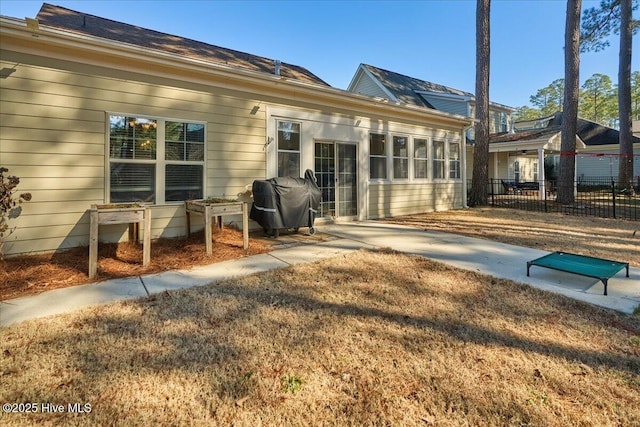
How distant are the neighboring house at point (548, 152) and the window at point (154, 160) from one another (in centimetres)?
1474

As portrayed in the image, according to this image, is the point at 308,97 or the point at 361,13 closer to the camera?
the point at 308,97

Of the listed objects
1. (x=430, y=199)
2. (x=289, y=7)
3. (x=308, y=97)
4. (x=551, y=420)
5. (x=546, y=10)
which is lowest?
(x=551, y=420)

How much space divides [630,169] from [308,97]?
18.8 meters

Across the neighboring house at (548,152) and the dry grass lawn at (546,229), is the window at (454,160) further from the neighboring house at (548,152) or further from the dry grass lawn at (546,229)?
the neighboring house at (548,152)

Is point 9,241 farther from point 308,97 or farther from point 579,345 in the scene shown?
point 579,345

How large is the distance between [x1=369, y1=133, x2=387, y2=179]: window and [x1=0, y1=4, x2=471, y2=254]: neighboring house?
0.13 ft

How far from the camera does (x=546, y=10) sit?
17172 millimetres

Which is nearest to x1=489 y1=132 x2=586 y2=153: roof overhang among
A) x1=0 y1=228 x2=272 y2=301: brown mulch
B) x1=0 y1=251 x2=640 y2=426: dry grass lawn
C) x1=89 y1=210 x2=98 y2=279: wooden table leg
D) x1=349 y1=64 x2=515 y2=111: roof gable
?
x1=349 y1=64 x2=515 y2=111: roof gable

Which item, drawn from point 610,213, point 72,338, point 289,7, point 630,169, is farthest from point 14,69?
point 630,169

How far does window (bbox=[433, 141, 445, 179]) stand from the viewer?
1061cm

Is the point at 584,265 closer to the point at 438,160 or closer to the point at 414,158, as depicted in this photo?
the point at 414,158

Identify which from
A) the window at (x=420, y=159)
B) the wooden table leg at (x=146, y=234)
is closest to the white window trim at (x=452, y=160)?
the window at (x=420, y=159)

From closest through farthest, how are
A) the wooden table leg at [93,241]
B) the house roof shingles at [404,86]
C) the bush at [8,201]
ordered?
the wooden table leg at [93,241]
the bush at [8,201]
the house roof shingles at [404,86]

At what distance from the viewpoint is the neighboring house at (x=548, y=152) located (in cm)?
1566
